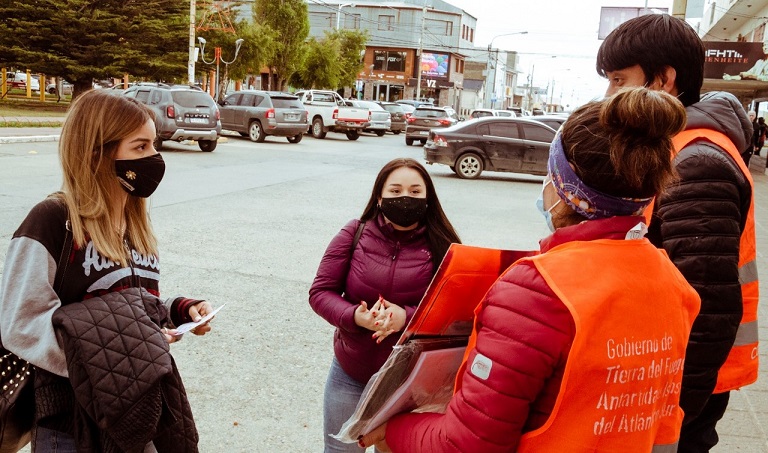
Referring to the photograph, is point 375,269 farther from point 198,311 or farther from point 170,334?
point 170,334

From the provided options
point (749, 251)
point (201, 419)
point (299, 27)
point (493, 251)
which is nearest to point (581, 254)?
point (493, 251)

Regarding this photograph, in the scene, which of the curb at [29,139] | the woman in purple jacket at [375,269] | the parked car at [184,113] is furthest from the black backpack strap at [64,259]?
the parked car at [184,113]

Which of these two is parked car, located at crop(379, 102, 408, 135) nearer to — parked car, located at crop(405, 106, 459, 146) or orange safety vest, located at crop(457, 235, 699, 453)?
parked car, located at crop(405, 106, 459, 146)

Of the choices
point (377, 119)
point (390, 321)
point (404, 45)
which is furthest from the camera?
point (404, 45)

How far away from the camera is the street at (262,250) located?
14.2 ft

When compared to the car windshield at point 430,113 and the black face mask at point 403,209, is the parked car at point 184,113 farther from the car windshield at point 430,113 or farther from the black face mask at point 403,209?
the black face mask at point 403,209

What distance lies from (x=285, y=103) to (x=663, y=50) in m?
24.4

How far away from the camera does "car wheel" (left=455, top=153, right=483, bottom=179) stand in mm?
18281

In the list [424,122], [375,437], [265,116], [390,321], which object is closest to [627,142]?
[375,437]

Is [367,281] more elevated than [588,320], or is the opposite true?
[588,320]

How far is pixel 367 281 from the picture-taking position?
2.83m

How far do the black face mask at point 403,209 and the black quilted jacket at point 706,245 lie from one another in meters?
1.04

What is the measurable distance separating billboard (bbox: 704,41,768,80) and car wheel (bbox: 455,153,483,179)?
34.7ft

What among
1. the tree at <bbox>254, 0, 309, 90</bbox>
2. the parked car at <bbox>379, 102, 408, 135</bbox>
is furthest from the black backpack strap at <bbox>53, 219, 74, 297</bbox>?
the tree at <bbox>254, 0, 309, 90</bbox>
